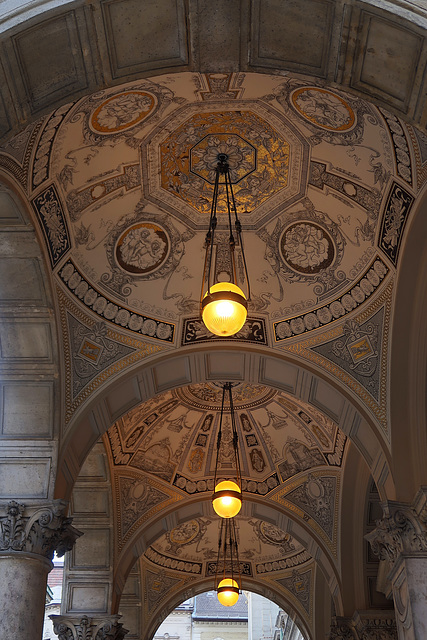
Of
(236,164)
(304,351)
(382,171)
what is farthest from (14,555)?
(382,171)

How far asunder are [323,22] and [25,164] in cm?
390

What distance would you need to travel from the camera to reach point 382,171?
7.89 m

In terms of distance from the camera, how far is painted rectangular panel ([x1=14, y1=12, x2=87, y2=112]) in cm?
438

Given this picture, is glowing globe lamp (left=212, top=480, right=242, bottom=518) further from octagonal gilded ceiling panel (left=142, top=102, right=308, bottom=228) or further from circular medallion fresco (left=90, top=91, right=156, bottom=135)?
circular medallion fresco (left=90, top=91, right=156, bottom=135)

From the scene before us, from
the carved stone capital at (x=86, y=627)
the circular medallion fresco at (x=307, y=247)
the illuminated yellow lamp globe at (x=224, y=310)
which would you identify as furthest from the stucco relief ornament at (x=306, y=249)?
the carved stone capital at (x=86, y=627)

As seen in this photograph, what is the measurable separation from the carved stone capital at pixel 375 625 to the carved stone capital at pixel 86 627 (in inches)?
157

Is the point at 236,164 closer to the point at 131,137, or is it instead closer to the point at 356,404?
the point at 131,137

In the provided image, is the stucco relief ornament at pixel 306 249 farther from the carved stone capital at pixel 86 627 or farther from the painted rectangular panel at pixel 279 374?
the carved stone capital at pixel 86 627

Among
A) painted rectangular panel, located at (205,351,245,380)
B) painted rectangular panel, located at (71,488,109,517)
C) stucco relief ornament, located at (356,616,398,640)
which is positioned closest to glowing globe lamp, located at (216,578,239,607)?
stucco relief ornament, located at (356,616,398,640)

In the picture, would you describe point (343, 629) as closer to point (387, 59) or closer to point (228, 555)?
point (228, 555)

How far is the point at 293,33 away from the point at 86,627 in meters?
10.5

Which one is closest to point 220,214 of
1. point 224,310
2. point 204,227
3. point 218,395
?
point 204,227

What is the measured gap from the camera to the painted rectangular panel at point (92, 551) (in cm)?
1256

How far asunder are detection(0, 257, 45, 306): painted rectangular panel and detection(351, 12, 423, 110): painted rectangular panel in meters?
4.78
